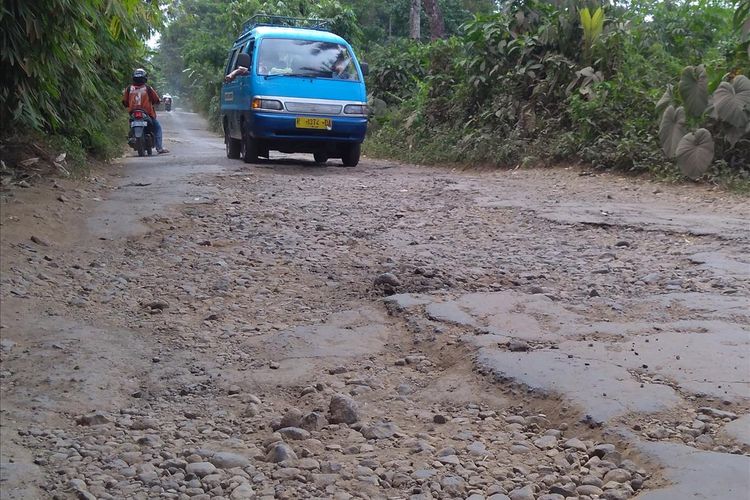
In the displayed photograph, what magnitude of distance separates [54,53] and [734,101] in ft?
21.4

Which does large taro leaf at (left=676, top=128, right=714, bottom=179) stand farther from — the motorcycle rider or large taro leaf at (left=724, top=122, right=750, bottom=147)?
the motorcycle rider

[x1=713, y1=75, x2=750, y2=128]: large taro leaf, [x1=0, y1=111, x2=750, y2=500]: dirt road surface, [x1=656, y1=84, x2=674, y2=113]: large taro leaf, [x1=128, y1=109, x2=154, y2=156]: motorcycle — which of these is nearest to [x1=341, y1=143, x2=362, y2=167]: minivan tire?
[x1=128, y1=109, x2=154, y2=156]: motorcycle

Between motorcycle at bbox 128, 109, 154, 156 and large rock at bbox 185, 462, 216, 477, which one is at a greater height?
large rock at bbox 185, 462, 216, 477

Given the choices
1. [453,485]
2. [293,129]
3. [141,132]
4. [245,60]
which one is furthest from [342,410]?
[141,132]

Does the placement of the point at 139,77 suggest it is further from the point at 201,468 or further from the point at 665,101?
the point at 201,468

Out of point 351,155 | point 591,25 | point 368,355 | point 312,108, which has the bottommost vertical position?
point 351,155

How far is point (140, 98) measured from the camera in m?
12.4

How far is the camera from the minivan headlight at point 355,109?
1082 centimetres

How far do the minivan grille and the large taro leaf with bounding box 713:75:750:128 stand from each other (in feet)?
14.9

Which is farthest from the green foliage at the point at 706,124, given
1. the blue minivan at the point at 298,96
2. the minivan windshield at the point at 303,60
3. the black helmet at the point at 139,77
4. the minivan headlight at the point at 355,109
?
the black helmet at the point at 139,77

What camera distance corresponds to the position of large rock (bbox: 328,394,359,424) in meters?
2.85

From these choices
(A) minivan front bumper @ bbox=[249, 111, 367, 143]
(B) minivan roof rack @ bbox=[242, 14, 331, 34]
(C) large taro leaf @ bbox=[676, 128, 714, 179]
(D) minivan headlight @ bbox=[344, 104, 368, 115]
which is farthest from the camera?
(B) minivan roof rack @ bbox=[242, 14, 331, 34]

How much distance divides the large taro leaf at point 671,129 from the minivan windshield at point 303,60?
4.15 meters

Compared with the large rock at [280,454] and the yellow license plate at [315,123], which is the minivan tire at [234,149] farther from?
the large rock at [280,454]
